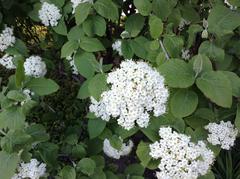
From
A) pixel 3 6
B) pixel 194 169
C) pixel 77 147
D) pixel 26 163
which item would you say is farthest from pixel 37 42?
pixel 194 169

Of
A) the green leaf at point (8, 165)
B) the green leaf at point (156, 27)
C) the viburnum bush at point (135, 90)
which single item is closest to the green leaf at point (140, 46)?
the viburnum bush at point (135, 90)

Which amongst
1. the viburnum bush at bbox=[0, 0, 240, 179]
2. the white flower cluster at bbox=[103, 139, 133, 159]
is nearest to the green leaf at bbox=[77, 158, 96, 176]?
the viburnum bush at bbox=[0, 0, 240, 179]

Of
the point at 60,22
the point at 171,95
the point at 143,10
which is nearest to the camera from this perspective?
the point at 171,95

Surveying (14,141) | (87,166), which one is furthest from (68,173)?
(14,141)

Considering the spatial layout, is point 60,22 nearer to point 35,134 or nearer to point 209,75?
point 35,134

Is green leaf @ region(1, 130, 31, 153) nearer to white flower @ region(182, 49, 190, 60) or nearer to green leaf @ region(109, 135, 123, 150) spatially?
green leaf @ region(109, 135, 123, 150)

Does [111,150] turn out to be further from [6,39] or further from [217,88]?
[217,88]
